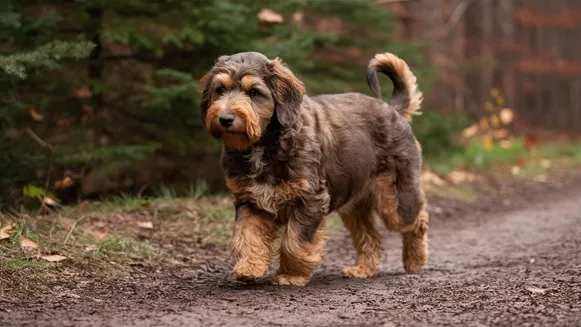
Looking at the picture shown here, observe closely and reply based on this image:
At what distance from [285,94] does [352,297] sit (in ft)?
4.99

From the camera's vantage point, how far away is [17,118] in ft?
26.5

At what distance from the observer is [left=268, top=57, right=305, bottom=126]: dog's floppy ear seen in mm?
5676

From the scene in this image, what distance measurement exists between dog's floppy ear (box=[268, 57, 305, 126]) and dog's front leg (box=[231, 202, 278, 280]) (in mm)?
702

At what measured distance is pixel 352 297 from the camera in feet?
17.5

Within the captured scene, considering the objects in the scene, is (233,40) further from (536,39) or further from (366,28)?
(536,39)

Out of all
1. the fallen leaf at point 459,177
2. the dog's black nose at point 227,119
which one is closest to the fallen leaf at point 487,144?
the fallen leaf at point 459,177

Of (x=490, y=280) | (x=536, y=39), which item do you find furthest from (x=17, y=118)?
(x=536, y=39)

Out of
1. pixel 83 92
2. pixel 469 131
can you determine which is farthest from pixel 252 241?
pixel 469 131

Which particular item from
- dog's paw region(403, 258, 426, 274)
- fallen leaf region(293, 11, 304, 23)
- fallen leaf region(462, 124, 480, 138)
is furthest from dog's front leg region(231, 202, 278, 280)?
fallen leaf region(462, 124, 480, 138)

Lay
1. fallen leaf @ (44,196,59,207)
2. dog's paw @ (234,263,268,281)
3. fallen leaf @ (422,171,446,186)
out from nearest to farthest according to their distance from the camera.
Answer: dog's paw @ (234,263,268,281) → fallen leaf @ (44,196,59,207) → fallen leaf @ (422,171,446,186)

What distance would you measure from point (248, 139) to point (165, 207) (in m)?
A: 2.78

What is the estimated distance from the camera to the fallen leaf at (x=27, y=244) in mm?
5973

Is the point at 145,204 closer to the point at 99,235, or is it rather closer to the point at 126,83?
the point at 99,235

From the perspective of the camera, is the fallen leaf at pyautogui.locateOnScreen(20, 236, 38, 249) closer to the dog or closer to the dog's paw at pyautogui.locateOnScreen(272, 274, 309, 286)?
the dog
